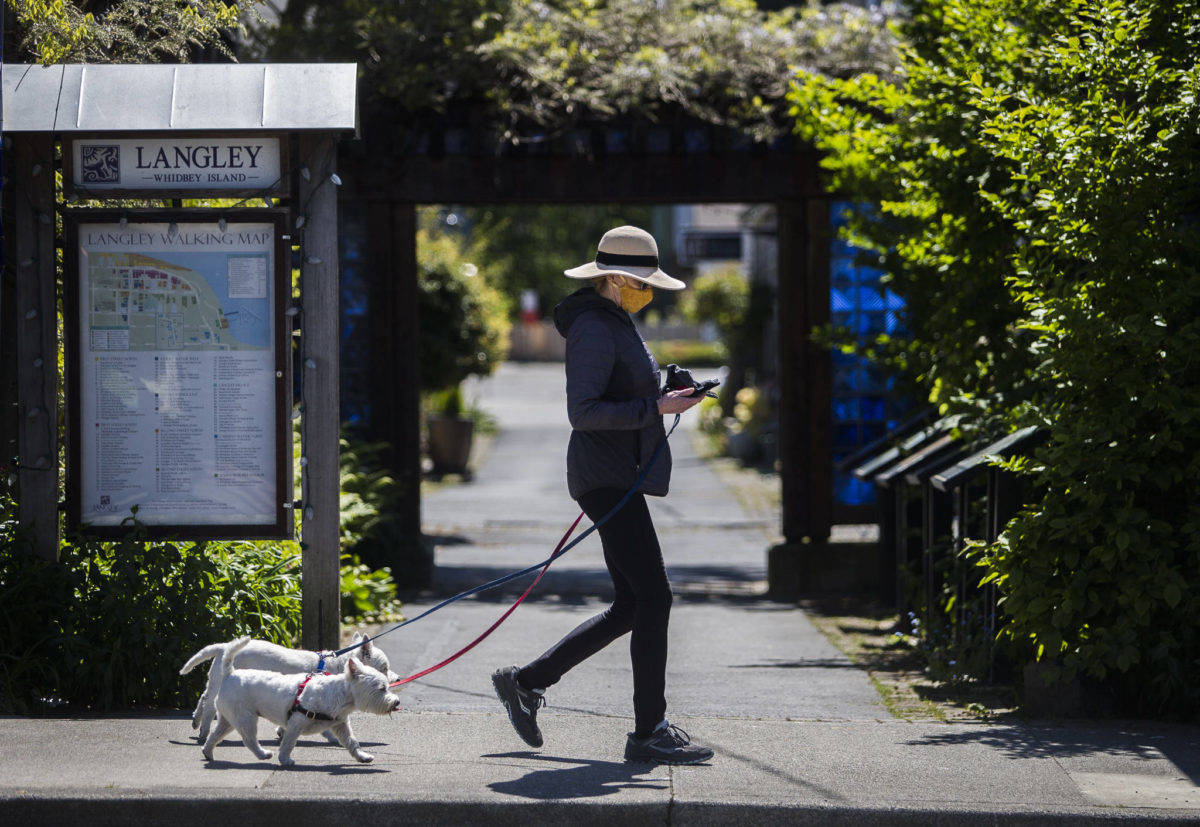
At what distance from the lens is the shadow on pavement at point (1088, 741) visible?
5.32 meters

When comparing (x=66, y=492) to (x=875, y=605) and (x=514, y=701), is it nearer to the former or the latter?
(x=514, y=701)

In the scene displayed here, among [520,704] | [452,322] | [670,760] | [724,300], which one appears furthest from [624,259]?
[724,300]

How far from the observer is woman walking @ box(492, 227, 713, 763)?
5.02 meters

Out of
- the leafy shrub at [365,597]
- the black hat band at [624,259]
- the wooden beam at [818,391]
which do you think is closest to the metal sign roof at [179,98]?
the black hat band at [624,259]

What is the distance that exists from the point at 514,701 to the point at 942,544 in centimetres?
339

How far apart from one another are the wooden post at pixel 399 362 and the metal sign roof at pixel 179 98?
4312 mm

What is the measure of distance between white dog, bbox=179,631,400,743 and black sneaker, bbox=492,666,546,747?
0.38 metres

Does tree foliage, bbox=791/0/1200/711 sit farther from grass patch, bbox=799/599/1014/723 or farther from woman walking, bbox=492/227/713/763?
Answer: woman walking, bbox=492/227/713/763

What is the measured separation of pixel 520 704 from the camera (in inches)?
207

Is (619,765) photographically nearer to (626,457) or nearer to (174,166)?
(626,457)

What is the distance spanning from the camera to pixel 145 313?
6133 millimetres

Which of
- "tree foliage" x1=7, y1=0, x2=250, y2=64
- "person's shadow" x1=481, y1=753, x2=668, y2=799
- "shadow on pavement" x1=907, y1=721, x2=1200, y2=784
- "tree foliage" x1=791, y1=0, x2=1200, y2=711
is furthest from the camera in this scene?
"tree foliage" x1=7, y1=0, x2=250, y2=64

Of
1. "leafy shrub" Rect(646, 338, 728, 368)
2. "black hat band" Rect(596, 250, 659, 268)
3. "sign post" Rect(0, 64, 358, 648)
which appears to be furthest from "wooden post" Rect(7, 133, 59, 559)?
"leafy shrub" Rect(646, 338, 728, 368)

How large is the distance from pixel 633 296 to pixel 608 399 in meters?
0.37
